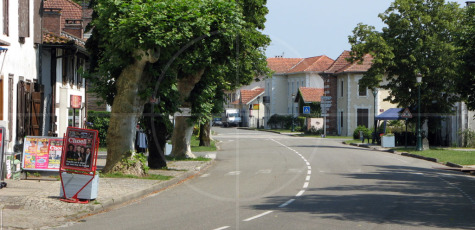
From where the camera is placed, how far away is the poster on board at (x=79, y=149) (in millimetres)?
14945

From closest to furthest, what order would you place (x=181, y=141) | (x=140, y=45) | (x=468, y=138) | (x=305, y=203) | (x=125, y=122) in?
1. (x=305, y=203)
2. (x=140, y=45)
3. (x=125, y=122)
4. (x=181, y=141)
5. (x=468, y=138)

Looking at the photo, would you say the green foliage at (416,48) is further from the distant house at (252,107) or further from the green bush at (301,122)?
the distant house at (252,107)

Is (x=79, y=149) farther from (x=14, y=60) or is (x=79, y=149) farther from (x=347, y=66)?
(x=347, y=66)

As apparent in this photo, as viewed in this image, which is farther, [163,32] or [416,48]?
[416,48]

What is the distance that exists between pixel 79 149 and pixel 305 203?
207 inches

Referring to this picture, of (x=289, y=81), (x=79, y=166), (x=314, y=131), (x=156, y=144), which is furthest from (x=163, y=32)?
(x=289, y=81)

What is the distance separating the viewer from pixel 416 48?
44156 millimetres

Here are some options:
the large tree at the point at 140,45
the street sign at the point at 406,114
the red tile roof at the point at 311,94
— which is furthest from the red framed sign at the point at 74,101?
the red tile roof at the point at 311,94

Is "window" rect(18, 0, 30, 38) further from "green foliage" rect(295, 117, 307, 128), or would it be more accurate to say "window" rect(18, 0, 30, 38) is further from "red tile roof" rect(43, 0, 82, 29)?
"green foliage" rect(295, 117, 307, 128)

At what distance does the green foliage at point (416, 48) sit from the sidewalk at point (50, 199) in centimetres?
2655

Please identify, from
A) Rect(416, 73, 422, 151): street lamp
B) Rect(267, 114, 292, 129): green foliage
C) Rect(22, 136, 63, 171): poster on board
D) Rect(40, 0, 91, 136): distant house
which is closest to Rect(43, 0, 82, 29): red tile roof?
Rect(40, 0, 91, 136): distant house

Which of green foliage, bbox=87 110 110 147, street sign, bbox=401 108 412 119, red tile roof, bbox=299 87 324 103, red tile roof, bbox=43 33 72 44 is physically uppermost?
red tile roof, bbox=299 87 324 103

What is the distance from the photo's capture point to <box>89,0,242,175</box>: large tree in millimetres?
18922

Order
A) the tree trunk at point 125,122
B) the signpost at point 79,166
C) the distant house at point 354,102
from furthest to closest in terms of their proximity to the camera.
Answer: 1. the distant house at point 354,102
2. the tree trunk at point 125,122
3. the signpost at point 79,166
